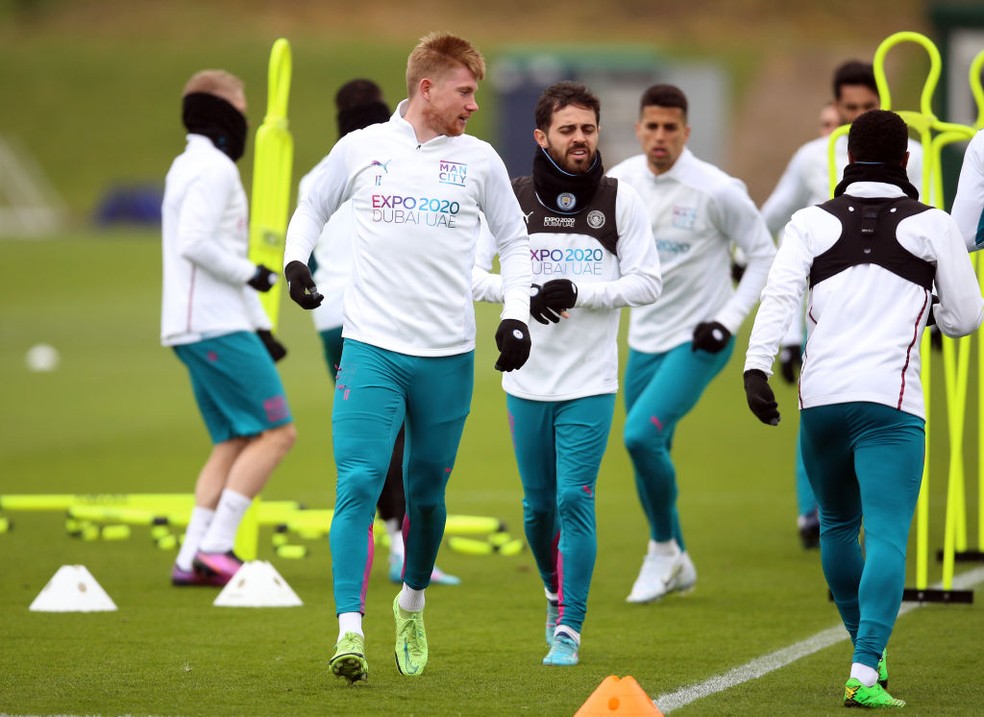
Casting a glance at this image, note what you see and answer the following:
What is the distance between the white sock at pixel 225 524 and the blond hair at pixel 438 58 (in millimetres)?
3108

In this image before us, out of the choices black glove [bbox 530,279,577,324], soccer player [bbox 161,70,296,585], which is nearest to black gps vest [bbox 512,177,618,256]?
black glove [bbox 530,279,577,324]

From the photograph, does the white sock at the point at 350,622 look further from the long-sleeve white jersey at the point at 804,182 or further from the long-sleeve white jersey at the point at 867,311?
the long-sleeve white jersey at the point at 804,182

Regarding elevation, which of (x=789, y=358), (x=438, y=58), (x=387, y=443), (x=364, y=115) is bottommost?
(x=789, y=358)

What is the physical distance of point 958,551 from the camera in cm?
947

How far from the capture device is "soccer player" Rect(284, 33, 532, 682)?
626cm

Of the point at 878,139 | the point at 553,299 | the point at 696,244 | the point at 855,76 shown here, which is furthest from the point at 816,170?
the point at 878,139

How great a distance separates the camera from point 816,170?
9805 millimetres

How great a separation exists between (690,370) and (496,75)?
165 feet

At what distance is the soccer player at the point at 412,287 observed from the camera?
20.5ft

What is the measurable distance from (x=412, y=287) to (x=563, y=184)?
103cm

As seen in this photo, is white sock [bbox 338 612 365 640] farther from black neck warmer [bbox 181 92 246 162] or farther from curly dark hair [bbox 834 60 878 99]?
curly dark hair [bbox 834 60 878 99]

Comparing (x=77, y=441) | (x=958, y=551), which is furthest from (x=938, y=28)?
(x=958, y=551)

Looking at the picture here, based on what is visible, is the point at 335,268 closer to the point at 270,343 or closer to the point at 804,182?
the point at 270,343

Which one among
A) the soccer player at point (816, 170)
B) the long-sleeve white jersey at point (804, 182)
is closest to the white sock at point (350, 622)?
the soccer player at point (816, 170)
